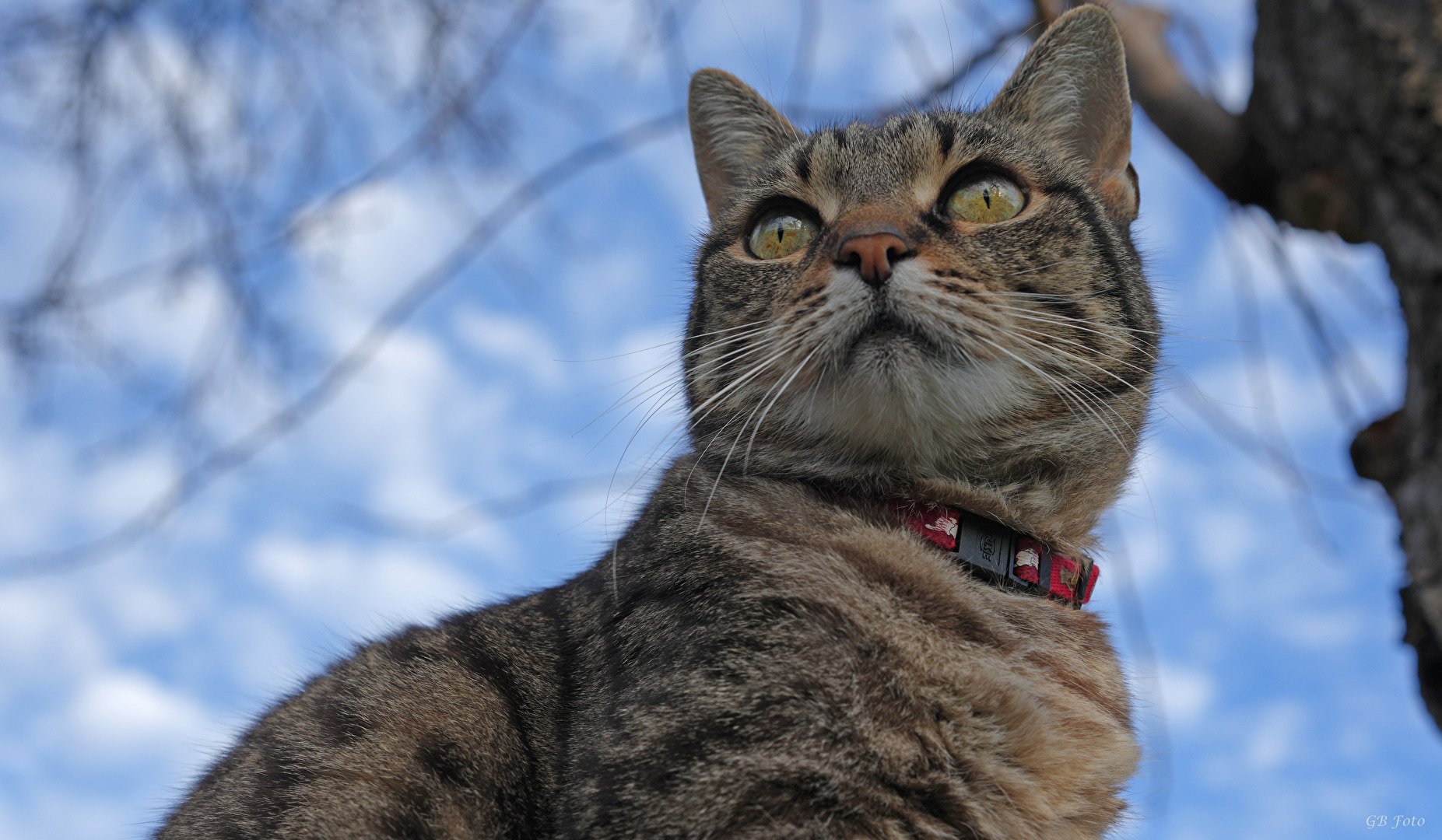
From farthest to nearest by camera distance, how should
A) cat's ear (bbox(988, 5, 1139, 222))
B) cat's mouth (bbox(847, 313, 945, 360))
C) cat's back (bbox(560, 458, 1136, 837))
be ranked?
1. cat's ear (bbox(988, 5, 1139, 222))
2. cat's mouth (bbox(847, 313, 945, 360))
3. cat's back (bbox(560, 458, 1136, 837))

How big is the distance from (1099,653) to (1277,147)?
1.29m

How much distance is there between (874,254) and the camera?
227cm

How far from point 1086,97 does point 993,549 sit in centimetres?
161

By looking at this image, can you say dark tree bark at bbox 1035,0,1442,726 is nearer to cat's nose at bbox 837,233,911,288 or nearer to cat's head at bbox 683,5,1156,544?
cat's head at bbox 683,5,1156,544

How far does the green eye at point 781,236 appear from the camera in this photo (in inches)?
110

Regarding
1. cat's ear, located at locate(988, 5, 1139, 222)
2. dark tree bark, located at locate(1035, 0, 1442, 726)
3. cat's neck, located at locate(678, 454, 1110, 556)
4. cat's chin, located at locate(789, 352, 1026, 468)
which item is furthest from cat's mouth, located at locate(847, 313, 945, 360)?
cat's ear, located at locate(988, 5, 1139, 222)

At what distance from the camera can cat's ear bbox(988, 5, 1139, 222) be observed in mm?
2955

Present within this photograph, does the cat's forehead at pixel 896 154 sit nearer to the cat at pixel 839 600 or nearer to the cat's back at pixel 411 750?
the cat at pixel 839 600

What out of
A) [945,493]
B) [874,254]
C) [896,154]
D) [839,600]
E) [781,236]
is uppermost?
[896,154]

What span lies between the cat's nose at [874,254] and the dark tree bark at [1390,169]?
33.3 inches

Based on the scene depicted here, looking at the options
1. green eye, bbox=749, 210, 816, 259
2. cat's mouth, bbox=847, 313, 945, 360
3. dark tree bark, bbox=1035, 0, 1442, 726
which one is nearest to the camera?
dark tree bark, bbox=1035, 0, 1442, 726

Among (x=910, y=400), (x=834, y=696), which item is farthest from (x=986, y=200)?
(x=834, y=696)

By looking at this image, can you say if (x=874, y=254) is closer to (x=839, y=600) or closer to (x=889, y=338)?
(x=889, y=338)

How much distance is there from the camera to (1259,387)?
3.11 m
